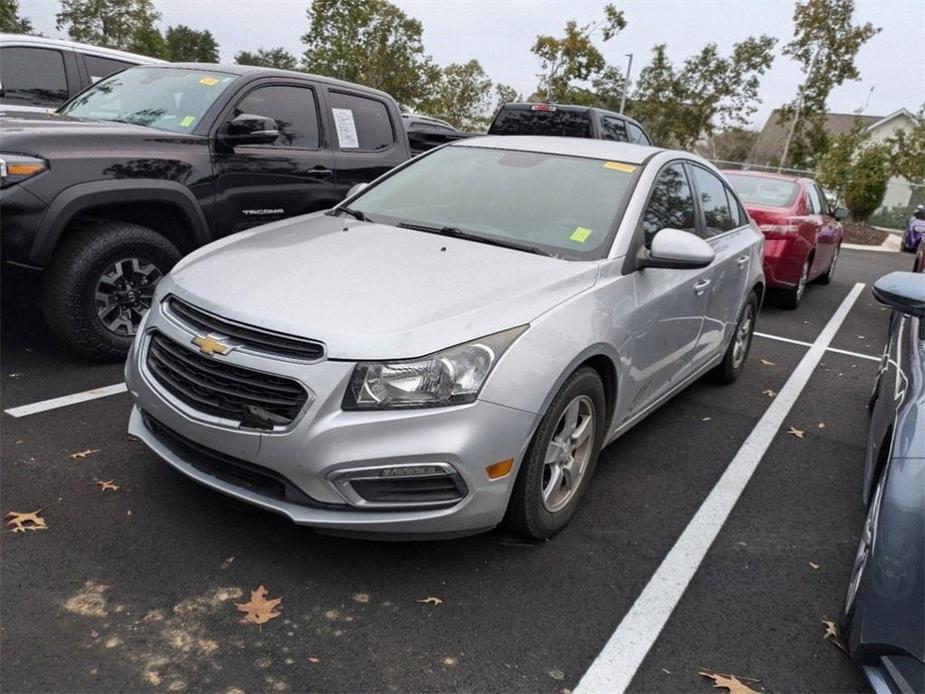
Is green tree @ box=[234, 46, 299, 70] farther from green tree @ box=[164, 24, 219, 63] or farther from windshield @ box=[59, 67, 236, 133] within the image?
windshield @ box=[59, 67, 236, 133]

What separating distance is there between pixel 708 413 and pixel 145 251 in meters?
3.81

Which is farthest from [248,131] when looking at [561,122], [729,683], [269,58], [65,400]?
[269,58]

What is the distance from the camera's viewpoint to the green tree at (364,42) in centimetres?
3191

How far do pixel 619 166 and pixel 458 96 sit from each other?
35.0 meters

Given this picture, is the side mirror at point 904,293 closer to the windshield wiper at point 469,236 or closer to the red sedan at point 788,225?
the windshield wiper at point 469,236

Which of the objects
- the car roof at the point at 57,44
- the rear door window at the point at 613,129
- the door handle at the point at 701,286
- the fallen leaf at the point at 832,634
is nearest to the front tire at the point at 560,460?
the fallen leaf at the point at 832,634

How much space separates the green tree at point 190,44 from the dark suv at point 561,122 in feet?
217

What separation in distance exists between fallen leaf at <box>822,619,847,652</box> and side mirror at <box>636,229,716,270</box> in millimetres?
1588

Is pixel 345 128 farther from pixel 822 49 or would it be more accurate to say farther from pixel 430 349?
pixel 822 49

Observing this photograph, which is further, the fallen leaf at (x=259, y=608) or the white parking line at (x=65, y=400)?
the white parking line at (x=65, y=400)

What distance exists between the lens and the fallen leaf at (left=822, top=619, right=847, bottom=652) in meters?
2.67

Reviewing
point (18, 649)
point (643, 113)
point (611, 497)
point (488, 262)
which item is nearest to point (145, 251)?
point (488, 262)

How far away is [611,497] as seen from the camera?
3.61m

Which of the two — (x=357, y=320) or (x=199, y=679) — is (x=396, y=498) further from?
(x=199, y=679)
